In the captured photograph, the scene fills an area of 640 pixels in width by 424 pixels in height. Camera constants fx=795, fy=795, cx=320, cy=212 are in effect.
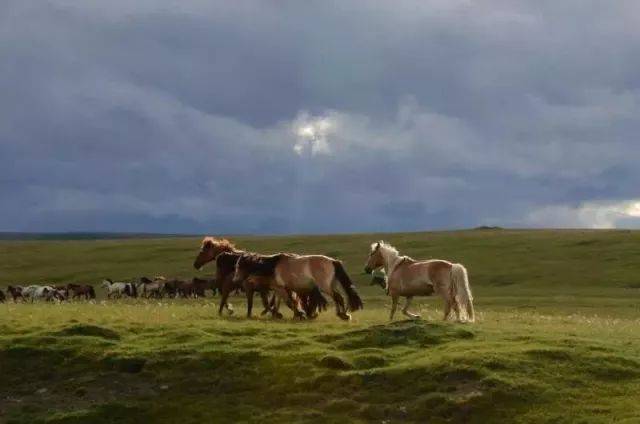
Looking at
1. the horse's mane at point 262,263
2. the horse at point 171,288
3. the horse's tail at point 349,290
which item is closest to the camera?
the horse's tail at point 349,290

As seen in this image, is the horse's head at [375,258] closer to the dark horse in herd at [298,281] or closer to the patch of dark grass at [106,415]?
the dark horse in herd at [298,281]

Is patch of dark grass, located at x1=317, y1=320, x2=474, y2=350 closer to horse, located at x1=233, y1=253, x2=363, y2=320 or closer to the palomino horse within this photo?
the palomino horse

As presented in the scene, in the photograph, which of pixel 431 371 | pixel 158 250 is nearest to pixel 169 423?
pixel 431 371

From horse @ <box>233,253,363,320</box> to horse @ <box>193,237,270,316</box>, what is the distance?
933 mm

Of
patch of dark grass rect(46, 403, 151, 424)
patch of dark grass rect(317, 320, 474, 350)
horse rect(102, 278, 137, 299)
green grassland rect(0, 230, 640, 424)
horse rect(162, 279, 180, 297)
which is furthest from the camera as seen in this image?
horse rect(162, 279, 180, 297)

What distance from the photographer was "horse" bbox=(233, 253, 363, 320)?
21844 mm

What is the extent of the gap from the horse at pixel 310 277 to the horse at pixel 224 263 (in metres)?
0.93

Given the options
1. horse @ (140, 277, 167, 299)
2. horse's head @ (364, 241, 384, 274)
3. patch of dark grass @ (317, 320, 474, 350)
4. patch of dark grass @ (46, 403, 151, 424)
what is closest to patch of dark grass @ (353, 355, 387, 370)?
patch of dark grass @ (317, 320, 474, 350)

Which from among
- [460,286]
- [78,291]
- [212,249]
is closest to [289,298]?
[460,286]

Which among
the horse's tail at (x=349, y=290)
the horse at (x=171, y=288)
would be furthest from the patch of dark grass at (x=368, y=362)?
the horse at (x=171, y=288)

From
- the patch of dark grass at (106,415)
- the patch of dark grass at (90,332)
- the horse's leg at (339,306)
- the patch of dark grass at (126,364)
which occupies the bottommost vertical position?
the patch of dark grass at (106,415)

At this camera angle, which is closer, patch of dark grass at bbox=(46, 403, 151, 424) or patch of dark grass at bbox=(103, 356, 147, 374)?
patch of dark grass at bbox=(46, 403, 151, 424)

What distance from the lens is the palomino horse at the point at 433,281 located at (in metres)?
20.4

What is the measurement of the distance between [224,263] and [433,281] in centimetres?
727
